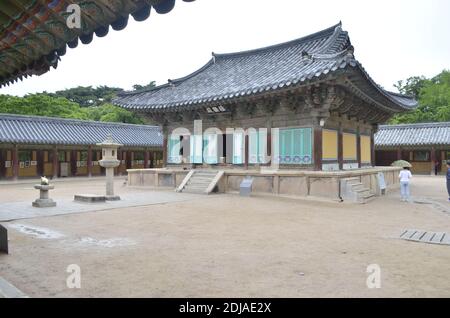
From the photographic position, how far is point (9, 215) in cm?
1005

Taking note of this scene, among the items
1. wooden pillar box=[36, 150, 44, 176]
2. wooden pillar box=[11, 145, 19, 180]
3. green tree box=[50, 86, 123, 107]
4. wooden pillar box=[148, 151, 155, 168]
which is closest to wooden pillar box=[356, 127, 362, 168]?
wooden pillar box=[11, 145, 19, 180]

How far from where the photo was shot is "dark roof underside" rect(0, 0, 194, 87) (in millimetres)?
3910

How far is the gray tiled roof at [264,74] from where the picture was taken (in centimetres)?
1312

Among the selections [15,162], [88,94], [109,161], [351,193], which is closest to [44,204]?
[109,161]

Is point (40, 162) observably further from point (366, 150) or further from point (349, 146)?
point (366, 150)

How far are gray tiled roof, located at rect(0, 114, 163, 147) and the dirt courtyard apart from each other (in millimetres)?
17926

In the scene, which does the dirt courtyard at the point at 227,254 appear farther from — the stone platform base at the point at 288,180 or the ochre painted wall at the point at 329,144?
the ochre painted wall at the point at 329,144

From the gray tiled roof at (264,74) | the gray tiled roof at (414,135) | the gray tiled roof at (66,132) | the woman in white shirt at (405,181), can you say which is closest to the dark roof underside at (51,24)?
the gray tiled roof at (264,74)

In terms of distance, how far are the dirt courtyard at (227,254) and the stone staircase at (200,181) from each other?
519 centimetres

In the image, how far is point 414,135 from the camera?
3259cm

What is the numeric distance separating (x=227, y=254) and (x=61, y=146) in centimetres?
2599

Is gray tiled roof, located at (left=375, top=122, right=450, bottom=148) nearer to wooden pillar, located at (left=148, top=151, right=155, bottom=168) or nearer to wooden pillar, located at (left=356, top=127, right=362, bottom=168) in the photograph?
wooden pillar, located at (left=356, top=127, right=362, bottom=168)
